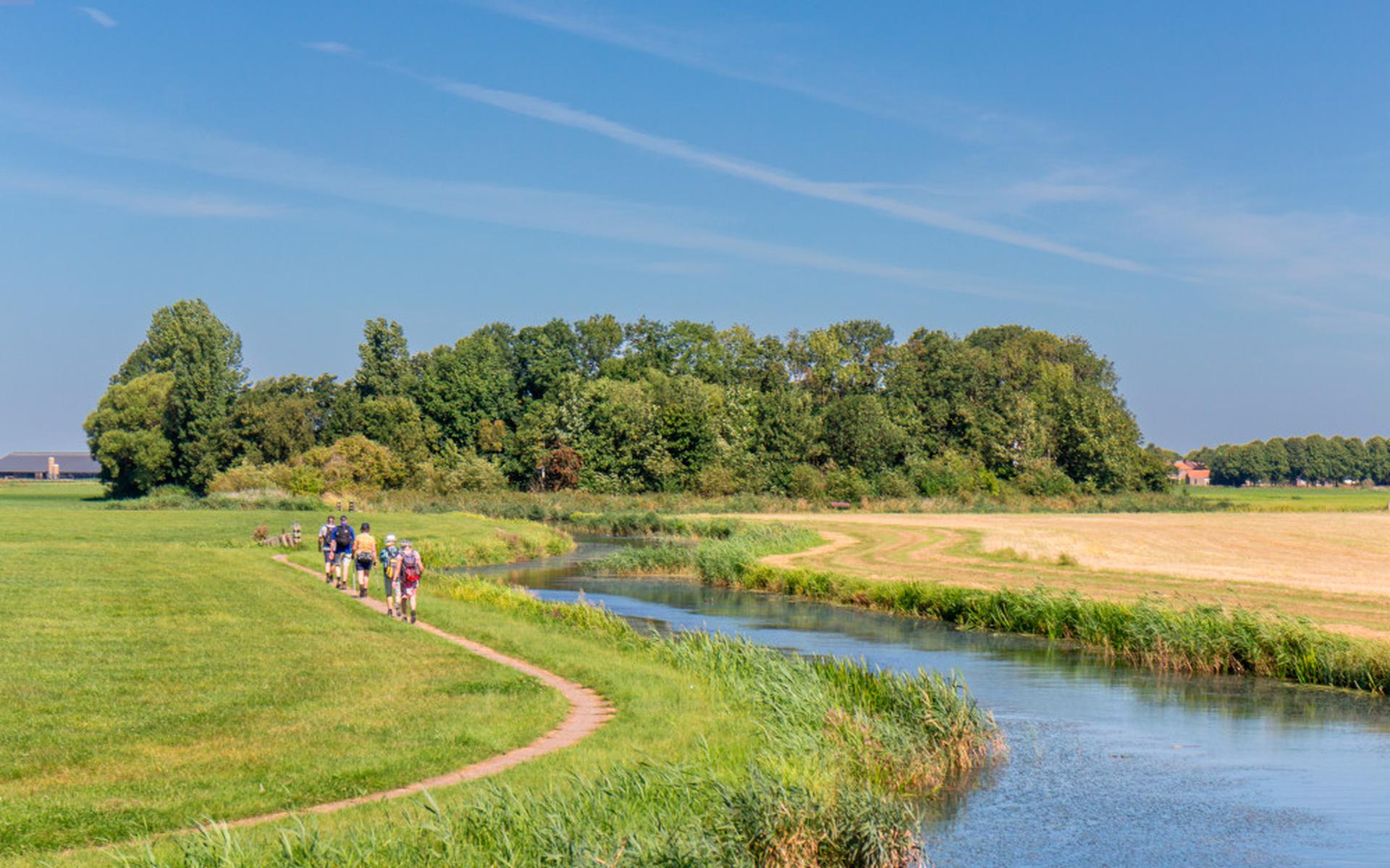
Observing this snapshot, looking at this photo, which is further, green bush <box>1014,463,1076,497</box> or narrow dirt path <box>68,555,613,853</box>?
green bush <box>1014,463,1076,497</box>

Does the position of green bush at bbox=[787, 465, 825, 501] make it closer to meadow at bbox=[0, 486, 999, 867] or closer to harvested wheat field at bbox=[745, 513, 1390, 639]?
harvested wheat field at bbox=[745, 513, 1390, 639]

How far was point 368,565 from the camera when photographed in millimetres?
32594

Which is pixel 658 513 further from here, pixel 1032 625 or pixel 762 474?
pixel 1032 625

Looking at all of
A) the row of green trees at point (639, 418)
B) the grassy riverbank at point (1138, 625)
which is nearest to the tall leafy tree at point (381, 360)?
the row of green trees at point (639, 418)

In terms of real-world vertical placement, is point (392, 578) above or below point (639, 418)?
below

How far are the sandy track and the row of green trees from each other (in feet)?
49.7

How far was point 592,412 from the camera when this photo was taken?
103750 mm

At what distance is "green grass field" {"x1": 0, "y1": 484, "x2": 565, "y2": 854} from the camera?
12844 millimetres

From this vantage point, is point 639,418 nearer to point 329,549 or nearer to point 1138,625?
point 329,549

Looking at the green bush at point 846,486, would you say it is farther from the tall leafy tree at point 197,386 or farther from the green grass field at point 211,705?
the green grass field at point 211,705

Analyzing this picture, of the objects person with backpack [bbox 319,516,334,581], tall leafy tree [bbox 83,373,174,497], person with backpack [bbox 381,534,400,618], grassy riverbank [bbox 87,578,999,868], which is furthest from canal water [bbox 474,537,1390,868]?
tall leafy tree [bbox 83,373,174,497]

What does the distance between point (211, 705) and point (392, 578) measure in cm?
1225

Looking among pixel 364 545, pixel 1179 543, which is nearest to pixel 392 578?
pixel 364 545

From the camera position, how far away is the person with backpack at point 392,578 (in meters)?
29.5
